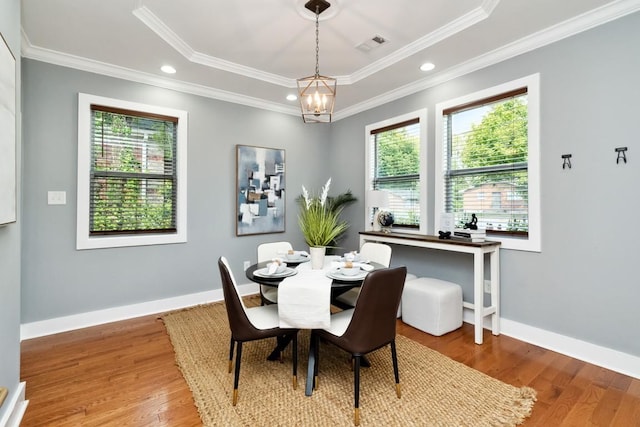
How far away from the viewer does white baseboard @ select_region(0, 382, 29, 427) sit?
5.22 ft

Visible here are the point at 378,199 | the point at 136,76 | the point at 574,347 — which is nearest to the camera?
the point at 574,347

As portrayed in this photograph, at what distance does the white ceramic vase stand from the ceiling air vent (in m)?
1.97

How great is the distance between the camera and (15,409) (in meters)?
1.71

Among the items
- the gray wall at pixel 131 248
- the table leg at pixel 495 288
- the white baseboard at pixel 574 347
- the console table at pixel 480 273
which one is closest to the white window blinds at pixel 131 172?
the gray wall at pixel 131 248

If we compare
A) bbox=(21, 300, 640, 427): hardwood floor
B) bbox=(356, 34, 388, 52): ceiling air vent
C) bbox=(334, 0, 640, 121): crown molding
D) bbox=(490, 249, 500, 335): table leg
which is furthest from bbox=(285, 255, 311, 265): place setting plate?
bbox=(334, 0, 640, 121): crown molding

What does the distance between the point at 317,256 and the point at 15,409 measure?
198 cm

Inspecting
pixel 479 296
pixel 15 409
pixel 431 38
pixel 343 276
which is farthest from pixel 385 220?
pixel 15 409

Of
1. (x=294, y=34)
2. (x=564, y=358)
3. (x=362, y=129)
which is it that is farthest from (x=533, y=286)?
(x=294, y=34)

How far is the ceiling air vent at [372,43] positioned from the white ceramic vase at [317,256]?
1967mm

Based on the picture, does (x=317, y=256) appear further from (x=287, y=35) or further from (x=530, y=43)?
(x=530, y=43)

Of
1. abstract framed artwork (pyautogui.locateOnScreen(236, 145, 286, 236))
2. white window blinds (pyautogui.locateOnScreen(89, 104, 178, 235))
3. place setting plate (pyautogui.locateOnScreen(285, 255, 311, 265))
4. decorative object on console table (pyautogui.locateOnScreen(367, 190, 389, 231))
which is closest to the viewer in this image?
place setting plate (pyautogui.locateOnScreen(285, 255, 311, 265))

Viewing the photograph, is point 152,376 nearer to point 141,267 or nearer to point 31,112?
point 141,267

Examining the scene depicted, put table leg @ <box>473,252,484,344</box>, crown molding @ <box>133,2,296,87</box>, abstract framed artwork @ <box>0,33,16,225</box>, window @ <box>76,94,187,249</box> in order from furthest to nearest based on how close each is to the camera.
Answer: window @ <box>76,94,187,249</box> < table leg @ <box>473,252,484,344</box> < crown molding @ <box>133,2,296,87</box> < abstract framed artwork @ <box>0,33,16,225</box>

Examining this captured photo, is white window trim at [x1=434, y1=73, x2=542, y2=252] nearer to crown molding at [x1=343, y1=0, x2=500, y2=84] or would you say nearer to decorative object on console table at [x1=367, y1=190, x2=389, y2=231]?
crown molding at [x1=343, y1=0, x2=500, y2=84]
